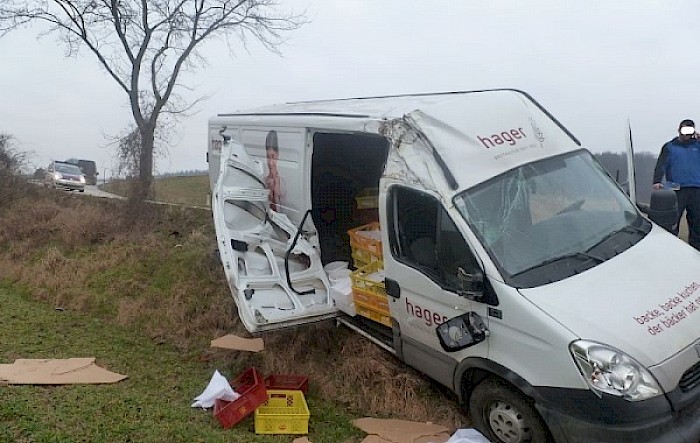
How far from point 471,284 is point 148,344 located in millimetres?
4404

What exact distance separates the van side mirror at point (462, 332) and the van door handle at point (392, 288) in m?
0.62

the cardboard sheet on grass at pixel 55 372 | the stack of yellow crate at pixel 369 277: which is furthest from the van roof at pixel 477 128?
the cardboard sheet on grass at pixel 55 372

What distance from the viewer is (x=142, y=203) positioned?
12.4 m

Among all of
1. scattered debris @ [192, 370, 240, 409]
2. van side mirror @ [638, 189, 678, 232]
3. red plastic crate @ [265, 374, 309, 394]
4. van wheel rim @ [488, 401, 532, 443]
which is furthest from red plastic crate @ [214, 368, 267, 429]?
van side mirror @ [638, 189, 678, 232]

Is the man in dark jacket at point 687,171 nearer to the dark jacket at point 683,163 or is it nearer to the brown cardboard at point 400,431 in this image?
the dark jacket at point 683,163

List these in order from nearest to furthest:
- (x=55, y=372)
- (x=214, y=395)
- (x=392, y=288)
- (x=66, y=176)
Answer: (x=392, y=288)
(x=214, y=395)
(x=55, y=372)
(x=66, y=176)

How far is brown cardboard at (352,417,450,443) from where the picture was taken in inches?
173

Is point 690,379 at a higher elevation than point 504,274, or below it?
below

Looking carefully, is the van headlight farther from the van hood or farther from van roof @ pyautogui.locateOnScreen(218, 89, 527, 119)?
van roof @ pyautogui.locateOnScreen(218, 89, 527, 119)

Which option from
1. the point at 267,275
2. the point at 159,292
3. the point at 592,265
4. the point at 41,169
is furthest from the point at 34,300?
the point at 41,169

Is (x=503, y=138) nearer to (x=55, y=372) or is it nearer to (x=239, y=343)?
(x=239, y=343)

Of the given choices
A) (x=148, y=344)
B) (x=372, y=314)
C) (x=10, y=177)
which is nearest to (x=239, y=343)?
(x=148, y=344)

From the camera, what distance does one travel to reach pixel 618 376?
333 cm

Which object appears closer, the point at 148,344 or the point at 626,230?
the point at 626,230
